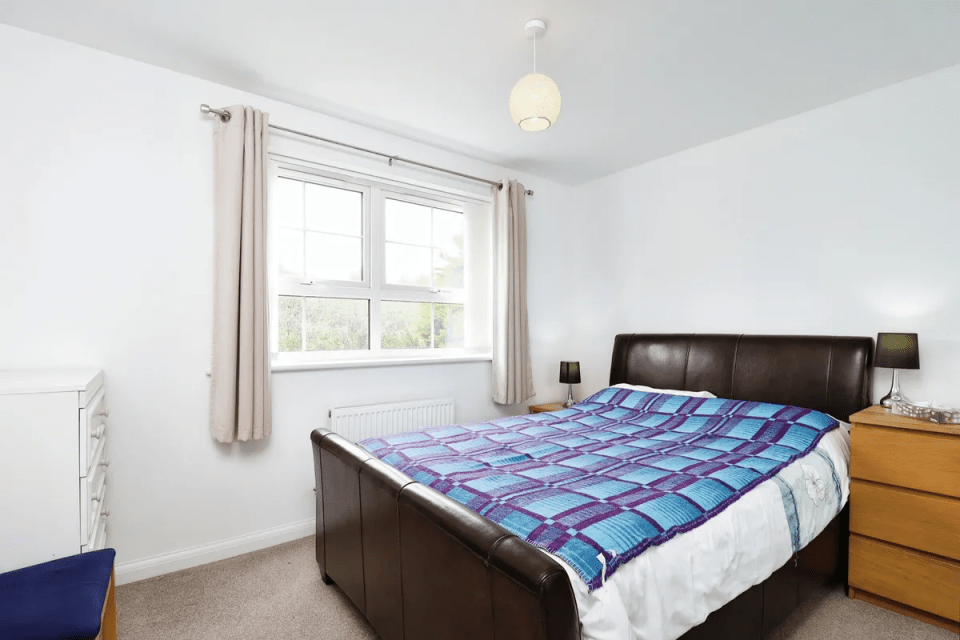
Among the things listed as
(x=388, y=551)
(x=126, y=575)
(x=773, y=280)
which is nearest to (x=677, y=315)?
(x=773, y=280)

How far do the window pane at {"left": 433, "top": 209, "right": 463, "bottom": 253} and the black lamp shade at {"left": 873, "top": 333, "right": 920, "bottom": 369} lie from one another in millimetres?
2648

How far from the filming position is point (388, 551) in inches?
62.8

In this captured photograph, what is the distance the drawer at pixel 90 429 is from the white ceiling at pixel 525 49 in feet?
5.35

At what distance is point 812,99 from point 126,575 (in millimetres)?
4441

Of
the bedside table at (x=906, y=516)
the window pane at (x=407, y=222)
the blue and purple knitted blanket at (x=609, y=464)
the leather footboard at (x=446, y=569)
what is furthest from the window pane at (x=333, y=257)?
the bedside table at (x=906, y=516)

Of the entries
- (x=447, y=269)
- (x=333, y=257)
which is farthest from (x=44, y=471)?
(x=447, y=269)

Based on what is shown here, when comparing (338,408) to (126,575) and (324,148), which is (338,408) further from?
(324,148)

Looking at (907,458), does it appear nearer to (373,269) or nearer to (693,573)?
(693,573)

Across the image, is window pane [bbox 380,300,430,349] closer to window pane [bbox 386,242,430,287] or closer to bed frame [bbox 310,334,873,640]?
window pane [bbox 386,242,430,287]

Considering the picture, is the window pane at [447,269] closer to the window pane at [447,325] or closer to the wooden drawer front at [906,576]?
the window pane at [447,325]

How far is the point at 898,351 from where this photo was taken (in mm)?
2244

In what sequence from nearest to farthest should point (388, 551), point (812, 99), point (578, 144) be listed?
point (388, 551) < point (812, 99) < point (578, 144)

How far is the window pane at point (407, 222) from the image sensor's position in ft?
10.8

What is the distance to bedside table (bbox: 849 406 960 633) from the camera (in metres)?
1.88
